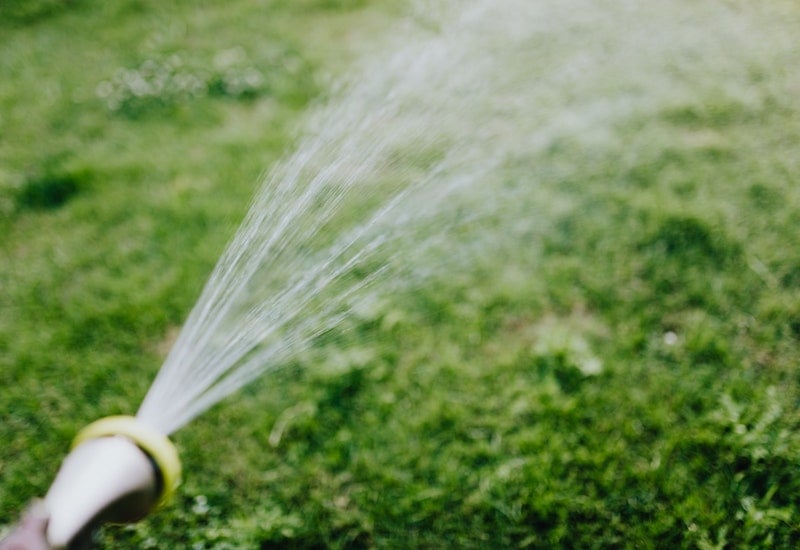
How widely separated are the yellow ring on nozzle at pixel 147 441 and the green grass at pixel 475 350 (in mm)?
785

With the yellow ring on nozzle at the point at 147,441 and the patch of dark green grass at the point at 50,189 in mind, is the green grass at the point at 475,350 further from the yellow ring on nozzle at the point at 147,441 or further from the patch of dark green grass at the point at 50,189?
the yellow ring on nozzle at the point at 147,441

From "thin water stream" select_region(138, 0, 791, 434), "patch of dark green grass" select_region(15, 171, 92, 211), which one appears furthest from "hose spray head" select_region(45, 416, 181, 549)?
"patch of dark green grass" select_region(15, 171, 92, 211)

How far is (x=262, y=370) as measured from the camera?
2.98 metres

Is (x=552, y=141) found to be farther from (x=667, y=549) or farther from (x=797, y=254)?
(x=667, y=549)

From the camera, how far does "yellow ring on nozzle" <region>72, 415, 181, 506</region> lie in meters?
1.73

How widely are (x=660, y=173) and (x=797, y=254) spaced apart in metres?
0.91

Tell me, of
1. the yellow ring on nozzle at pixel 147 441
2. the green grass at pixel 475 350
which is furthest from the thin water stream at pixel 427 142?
the yellow ring on nozzle at pixel 147 441

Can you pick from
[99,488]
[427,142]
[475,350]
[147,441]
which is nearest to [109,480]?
[99,488]

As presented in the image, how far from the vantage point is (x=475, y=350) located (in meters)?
3.03

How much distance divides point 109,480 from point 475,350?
1852mm

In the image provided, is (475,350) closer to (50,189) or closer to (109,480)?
(109,480)

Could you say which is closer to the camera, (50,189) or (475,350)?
(475,350)

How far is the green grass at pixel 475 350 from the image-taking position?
246 centimetres

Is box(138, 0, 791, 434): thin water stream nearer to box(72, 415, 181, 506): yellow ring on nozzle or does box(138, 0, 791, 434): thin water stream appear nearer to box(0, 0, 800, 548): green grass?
box(0, 0, 800, 548): green grass
